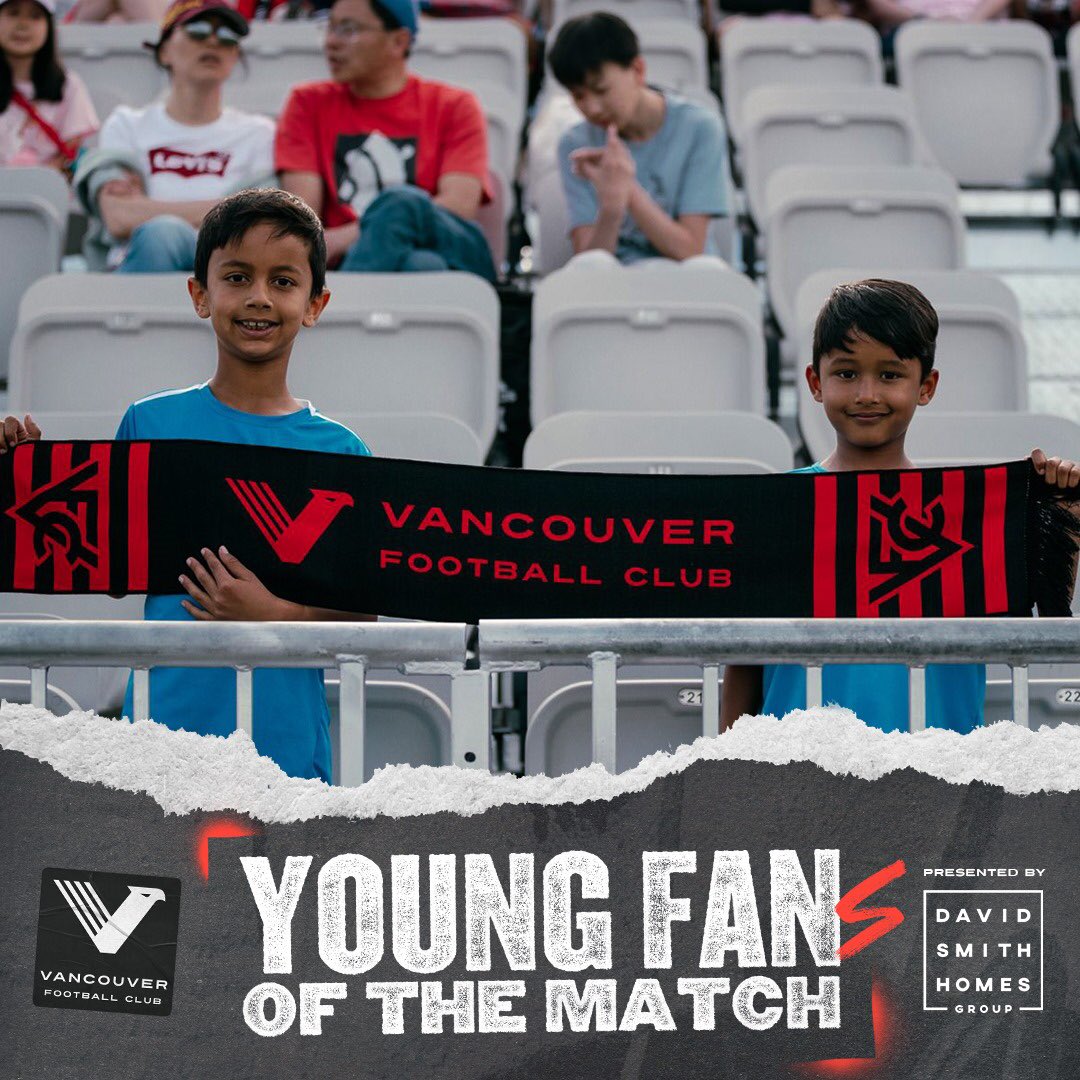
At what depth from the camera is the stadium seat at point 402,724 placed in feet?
9.69

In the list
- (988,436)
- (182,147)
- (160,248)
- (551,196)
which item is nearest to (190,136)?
(182,147)

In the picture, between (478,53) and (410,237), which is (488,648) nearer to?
(410,237)

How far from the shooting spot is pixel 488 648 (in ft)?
5.57

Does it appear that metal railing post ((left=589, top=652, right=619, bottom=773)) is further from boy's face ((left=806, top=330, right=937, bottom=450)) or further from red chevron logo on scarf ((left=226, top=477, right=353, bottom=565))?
boy's face ((left=806, top=330, right=937, bottom=450))

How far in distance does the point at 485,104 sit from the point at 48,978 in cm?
502

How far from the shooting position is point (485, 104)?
625 cm

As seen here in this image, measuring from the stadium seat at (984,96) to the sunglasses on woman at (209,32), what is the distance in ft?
9.65

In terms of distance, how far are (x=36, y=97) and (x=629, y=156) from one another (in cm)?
218

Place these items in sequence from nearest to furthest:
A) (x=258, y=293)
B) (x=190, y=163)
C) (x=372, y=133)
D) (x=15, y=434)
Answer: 1. (x=15, y=434)
2. (x=258, y=293)
3. (x=372, y=133)
4. (x=190, y=163)

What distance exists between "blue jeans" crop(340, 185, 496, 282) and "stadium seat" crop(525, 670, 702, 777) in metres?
2.14

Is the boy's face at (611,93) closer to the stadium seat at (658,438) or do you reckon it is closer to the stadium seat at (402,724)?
the stadium seat at (658,438)

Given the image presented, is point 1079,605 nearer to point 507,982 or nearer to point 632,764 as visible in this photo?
point 632,764

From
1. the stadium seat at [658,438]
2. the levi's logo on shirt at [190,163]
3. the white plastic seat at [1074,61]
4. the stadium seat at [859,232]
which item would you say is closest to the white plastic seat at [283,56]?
the levi's logo on shirt at [190,163]

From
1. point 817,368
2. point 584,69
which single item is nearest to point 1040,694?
point 817,368
